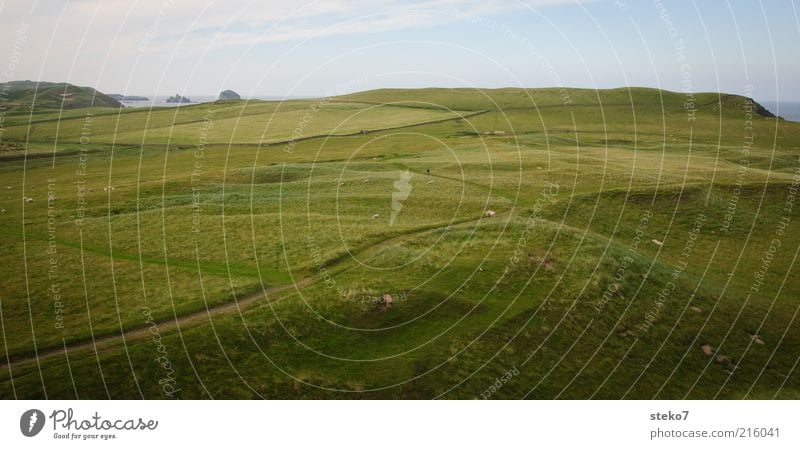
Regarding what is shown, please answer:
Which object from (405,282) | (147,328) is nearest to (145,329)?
(147,328)

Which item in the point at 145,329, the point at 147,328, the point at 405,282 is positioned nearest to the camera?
the point at 145,329

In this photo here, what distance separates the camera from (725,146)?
11769 cm

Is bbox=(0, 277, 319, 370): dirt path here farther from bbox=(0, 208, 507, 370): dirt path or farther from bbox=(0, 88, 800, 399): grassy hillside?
bbox=(0, 88, 800, 399): grassy hillside

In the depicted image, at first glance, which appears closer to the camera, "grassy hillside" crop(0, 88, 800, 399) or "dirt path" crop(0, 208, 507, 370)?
"dirt path" crop(0, 208, 507, 370)

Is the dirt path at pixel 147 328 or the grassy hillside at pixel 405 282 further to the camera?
the grassy hillside at pixel 405 282

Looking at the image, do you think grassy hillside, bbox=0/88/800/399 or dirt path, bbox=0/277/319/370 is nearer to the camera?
dirt path, bbox=0/277/319/370

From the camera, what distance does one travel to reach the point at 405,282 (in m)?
36.4

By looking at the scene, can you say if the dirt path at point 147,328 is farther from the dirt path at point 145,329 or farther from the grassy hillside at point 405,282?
the grassy hillside at point 405,282

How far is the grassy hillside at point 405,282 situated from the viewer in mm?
28219

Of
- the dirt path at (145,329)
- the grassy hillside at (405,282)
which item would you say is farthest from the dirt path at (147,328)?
the grassy hillside at (405,282)

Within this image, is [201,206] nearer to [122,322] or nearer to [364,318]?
[122,322]

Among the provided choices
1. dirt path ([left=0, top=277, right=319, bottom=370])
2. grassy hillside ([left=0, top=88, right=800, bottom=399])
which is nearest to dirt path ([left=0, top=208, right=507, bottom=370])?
dirt path ([left=0, top=277, right=319, bottom=370])

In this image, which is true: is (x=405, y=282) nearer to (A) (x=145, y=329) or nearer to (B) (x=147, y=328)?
(B) (x=147, y=328)

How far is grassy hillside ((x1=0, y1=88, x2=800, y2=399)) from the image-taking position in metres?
28.2
